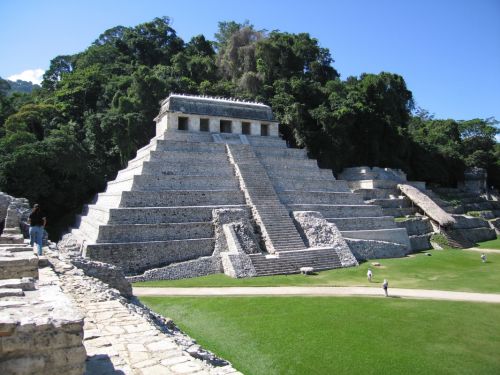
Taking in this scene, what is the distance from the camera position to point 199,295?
48.5 ft

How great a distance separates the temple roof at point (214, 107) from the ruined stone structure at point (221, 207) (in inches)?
2.9

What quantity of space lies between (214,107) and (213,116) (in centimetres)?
72

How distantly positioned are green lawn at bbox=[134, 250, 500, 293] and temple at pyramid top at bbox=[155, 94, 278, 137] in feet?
41.7

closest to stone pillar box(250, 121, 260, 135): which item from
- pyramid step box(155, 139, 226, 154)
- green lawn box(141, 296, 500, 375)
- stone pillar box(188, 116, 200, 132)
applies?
pyramid step box(155, 139, 226, 154)

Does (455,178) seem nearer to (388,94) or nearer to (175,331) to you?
(388,94)

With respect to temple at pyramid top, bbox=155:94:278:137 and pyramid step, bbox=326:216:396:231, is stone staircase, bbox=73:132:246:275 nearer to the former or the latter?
temple at pyramid top, bbox=155:94:278:137

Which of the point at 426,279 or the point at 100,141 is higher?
the point at 100,141

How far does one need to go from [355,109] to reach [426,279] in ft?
79.2

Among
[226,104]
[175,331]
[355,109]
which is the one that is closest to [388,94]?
[355,109]

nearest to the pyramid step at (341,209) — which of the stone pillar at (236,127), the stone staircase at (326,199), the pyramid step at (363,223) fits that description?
the stone staircase at (326,199)

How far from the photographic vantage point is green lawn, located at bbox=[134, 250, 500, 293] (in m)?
16.6

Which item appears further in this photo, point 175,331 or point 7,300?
point 175,331

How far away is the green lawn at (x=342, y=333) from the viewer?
349 inches

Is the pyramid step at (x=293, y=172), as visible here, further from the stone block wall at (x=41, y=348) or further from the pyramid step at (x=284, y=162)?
the stone block wall at (x=41, y=348)
